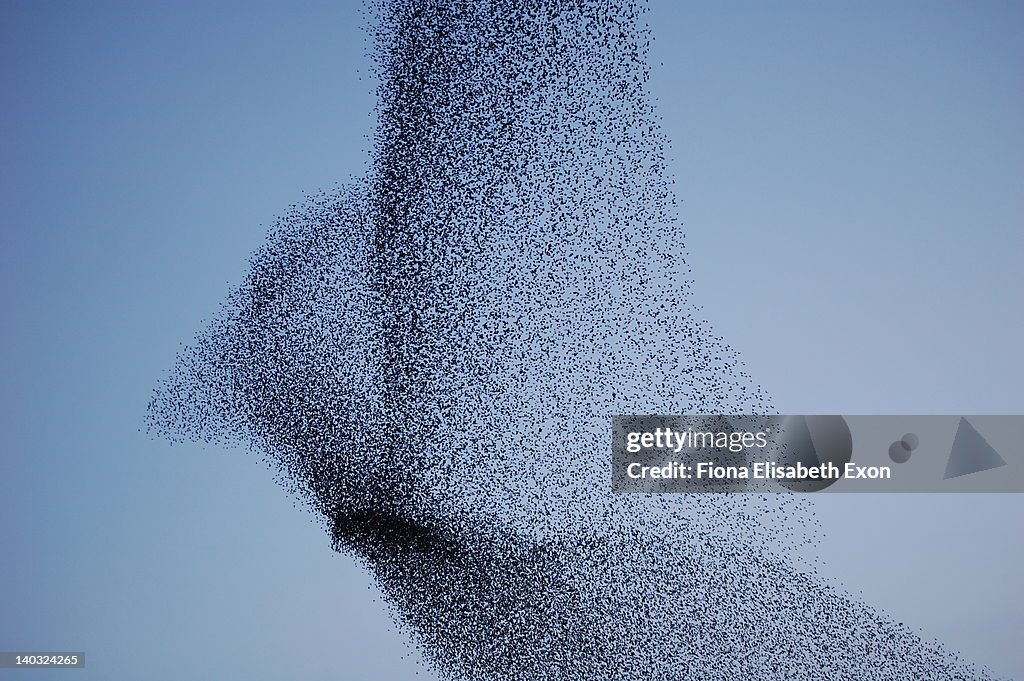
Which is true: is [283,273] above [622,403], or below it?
above

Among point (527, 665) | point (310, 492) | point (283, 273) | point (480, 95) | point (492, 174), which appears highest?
point (480, 95)

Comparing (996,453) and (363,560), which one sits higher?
(996,453)

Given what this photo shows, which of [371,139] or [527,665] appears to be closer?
[527,665]

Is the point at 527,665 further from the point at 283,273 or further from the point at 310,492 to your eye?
the point at 283,273

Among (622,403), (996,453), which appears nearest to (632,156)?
(622,403)

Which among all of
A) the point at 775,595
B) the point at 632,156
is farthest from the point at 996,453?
the point at 632,156

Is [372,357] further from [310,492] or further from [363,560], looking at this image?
[363,560]
